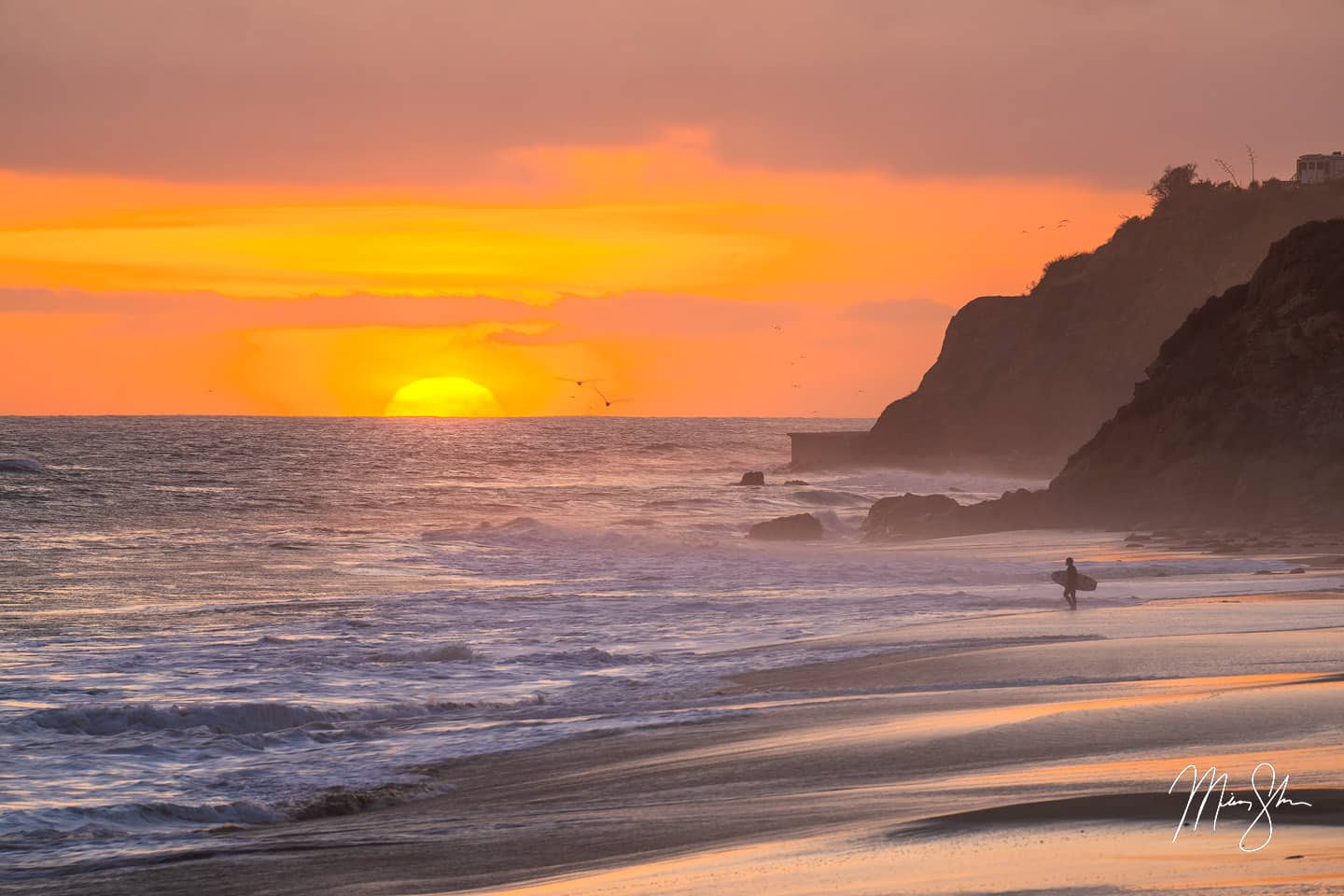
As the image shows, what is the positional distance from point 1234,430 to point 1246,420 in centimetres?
44

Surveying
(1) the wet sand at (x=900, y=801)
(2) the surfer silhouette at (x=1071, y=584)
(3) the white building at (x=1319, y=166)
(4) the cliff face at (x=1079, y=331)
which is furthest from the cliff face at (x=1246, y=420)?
(3) the white building at (x=1319, y=166)

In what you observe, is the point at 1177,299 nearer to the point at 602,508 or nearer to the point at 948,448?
the point at 948,448

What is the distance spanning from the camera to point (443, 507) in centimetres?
6569

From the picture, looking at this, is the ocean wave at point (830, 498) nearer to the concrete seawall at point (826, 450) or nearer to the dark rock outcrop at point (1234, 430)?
the dark rock outcrop at point (1234, 430)

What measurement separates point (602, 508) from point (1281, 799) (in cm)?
5824

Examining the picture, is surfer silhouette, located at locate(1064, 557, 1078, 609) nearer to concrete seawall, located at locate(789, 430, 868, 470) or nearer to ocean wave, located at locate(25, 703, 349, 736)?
ocean wave, located at locate(25, 703, 349, 736)

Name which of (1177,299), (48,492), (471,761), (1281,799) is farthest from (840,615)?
(1177,299)

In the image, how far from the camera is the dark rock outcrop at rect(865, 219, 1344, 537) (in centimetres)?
3575

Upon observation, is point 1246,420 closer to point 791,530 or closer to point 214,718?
point 791,530

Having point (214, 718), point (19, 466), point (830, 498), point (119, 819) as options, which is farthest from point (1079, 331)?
point (119, 819)

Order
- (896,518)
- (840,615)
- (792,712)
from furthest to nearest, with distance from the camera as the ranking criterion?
1. (896,518)
2. (840,615)
3. (792,712)

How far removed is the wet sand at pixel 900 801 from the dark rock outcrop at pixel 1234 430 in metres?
22.7

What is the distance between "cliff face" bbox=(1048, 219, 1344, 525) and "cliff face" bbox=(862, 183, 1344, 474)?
39.2m

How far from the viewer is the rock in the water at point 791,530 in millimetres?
45750
